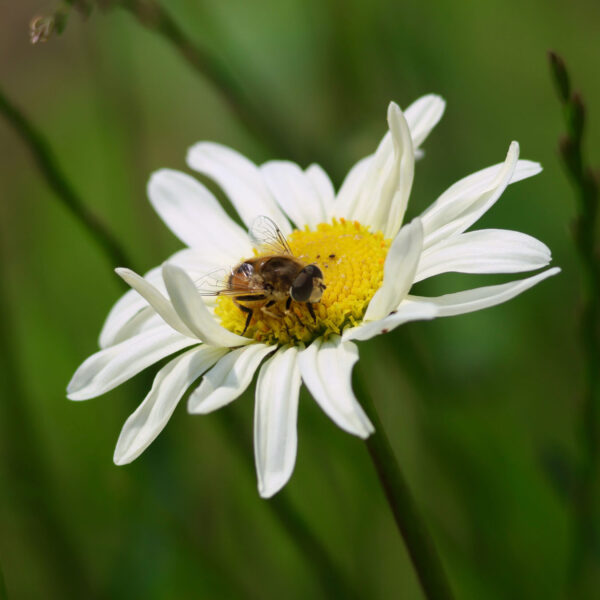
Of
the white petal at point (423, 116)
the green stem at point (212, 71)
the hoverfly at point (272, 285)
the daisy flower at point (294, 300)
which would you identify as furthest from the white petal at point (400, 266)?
the green stem at point (212, 71)

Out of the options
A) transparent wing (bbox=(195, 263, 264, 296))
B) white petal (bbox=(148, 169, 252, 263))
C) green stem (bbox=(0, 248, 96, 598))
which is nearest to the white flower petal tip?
transparent wing (bbox=(195, 263, 264, 296))

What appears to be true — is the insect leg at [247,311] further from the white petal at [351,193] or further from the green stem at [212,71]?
the green stem at [212,71]

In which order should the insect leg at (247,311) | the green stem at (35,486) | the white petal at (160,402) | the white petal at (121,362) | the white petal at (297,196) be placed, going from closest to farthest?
the white petal at (160,402)
the white petal at (121,362)
the insect leg at (247,311)
the white petal at (297,196)
the green stem at (35,486)

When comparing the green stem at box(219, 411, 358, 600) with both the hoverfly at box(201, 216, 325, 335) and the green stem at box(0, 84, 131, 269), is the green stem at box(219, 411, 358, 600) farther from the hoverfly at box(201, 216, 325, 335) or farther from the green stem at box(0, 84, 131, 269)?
Answer: the green stem at box(0, 84, 131, 269)

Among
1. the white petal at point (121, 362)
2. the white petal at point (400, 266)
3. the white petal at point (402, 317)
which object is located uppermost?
the white petal at point (121, 362)

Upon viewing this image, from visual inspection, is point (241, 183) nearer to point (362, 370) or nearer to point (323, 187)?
point (323, 187)

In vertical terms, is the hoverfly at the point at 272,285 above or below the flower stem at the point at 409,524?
above

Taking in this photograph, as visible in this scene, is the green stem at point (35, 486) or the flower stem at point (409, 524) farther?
the green stem at point (35, 486)
